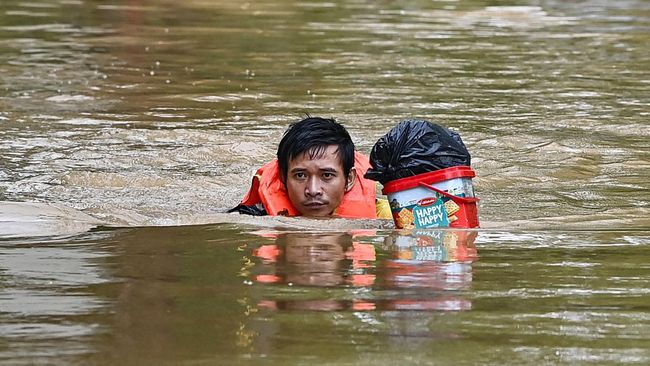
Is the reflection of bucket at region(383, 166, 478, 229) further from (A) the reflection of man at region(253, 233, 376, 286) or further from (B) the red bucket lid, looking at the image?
(A) the reflection of man at region(253, 233, 376, 286)

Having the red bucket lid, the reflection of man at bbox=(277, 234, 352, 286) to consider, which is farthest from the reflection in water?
the red bucket lid

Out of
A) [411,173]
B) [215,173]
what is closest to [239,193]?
[215,173]

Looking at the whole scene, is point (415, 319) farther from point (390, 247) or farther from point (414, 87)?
point (414, 87)

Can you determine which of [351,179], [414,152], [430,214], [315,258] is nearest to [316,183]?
[351,179]

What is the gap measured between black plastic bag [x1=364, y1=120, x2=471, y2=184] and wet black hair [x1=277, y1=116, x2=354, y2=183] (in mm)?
443

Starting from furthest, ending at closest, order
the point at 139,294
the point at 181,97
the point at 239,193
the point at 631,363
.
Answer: the point at 181,97
the point at 239,193
the point at 139,294
the point at 631,363

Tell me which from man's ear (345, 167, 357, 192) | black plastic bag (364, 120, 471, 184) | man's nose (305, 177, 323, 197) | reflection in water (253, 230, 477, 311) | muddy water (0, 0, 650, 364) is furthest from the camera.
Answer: man's ear (345, 167, 357, 192)

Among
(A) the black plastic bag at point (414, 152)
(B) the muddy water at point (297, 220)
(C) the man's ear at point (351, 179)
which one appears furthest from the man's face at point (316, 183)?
(A) the black plastic bag at point (414, 152)

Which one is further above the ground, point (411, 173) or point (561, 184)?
point (411, 173)

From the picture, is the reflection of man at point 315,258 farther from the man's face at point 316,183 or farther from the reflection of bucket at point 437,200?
the man's face at point 316,183

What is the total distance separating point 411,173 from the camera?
19.2ft

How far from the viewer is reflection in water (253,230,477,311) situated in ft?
12.8

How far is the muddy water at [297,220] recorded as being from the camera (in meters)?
3.57

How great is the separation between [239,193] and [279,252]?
133 inches
